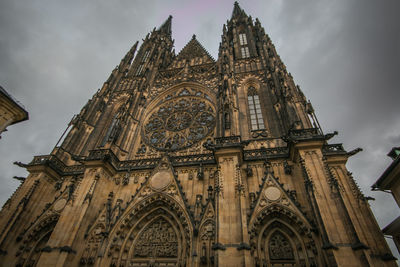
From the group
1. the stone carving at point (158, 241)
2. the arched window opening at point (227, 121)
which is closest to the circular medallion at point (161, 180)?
the stone carving at point (158, 241)

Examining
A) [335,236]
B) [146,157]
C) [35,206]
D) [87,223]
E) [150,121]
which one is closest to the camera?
[335,236]

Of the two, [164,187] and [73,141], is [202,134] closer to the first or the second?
[164,187]

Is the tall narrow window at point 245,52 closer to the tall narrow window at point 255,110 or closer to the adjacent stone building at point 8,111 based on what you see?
the tall narrow window at point 255,110

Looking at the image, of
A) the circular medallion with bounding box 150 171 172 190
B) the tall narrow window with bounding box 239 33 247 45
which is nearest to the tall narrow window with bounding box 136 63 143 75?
the tall narrow window with bounding box 239 33 247 45

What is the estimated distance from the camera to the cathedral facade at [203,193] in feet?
26.8

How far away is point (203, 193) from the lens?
34.2ft

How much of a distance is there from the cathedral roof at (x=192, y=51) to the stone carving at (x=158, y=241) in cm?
1516

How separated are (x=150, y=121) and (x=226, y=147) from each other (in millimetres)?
7630

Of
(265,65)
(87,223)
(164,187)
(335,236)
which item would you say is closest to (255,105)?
(265,65)

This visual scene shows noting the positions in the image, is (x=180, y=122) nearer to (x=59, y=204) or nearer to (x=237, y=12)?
(x=59, y=204)

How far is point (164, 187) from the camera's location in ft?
35.9

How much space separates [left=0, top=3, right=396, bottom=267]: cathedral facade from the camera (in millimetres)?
8164

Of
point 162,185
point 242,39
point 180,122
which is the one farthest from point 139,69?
point 162,185

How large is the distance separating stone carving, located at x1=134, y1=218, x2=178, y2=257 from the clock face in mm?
4588
